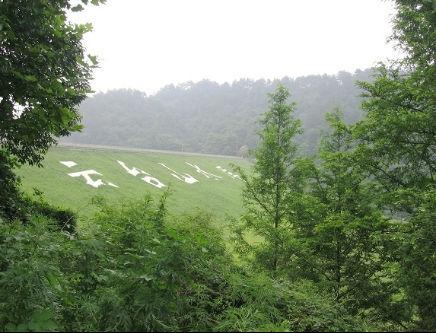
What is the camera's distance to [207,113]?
15475cm

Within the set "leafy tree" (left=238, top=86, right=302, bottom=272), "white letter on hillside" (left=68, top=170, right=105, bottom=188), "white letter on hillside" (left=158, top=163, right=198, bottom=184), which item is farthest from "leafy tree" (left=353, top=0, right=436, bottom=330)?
"white letter on hillside" (left=158, top=163, right=198, bottom=184)

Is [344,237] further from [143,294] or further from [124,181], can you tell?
[124,181]

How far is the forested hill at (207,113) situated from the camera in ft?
366

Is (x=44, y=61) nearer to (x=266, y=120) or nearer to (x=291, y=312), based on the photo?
(x=291, y=312)

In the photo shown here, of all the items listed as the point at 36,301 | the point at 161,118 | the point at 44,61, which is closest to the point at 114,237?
the point at 36,301

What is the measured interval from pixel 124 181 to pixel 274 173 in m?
21.0

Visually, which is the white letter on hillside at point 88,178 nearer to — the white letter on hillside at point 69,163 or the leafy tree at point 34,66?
the white letter on hillside at point 69,163

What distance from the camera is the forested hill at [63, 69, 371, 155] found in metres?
112

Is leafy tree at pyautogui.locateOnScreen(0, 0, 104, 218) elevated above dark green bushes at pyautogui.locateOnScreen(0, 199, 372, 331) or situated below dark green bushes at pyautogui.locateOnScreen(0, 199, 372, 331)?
above

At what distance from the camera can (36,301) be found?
3576 mm

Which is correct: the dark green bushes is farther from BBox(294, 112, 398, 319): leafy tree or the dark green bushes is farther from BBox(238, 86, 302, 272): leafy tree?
BBox(238, 86, 302, 272): leafy tree

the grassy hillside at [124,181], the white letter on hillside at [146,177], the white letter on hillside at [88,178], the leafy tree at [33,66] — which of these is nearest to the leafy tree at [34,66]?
the leafy tree at [33,66]

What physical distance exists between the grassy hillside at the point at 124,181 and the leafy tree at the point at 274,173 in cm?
445

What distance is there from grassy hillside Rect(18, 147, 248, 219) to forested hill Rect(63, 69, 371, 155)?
4505 cm
